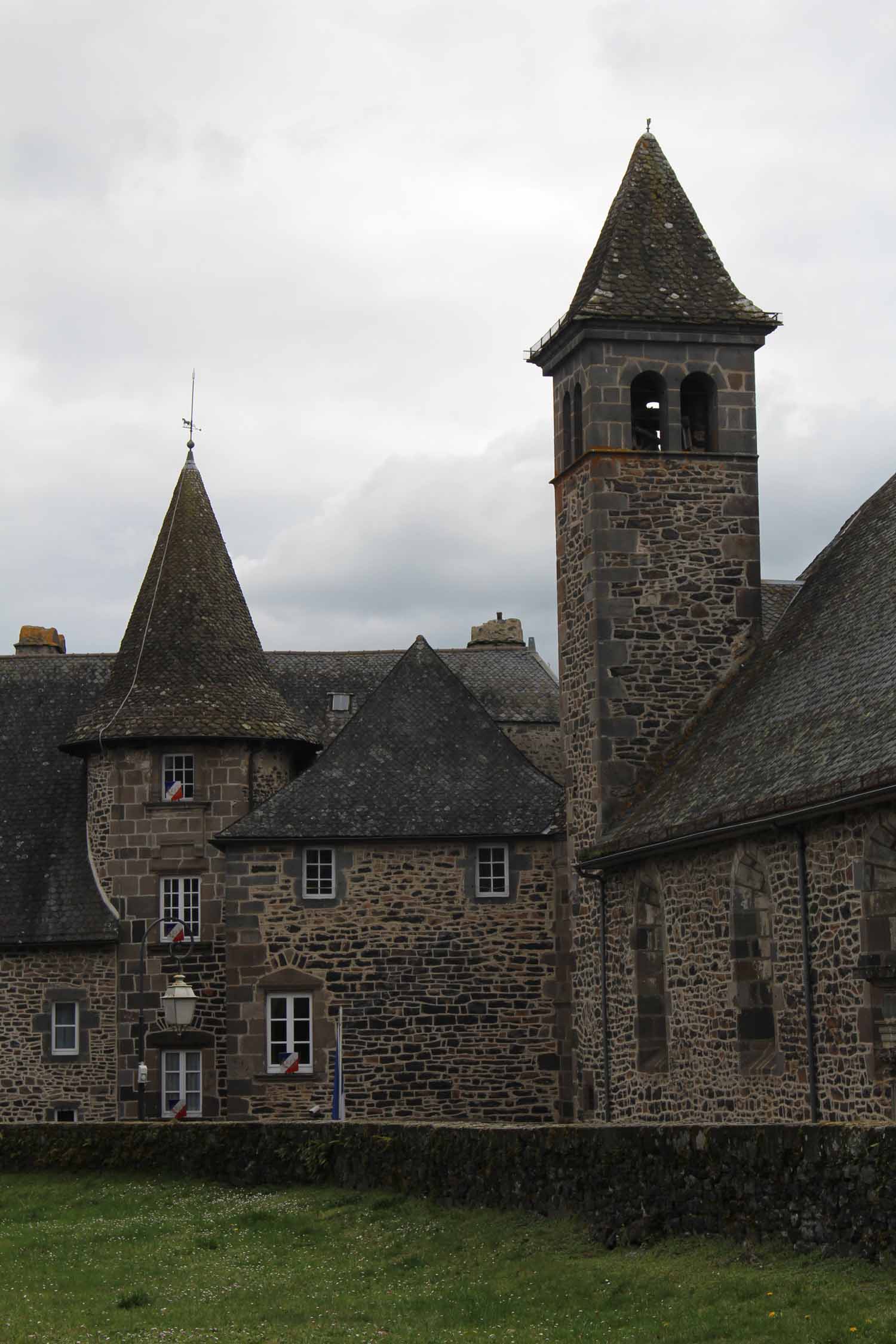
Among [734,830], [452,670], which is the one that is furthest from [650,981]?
[452,670]

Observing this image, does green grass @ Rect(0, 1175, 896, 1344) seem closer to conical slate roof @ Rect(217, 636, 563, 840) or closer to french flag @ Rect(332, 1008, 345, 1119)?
french flag @ Rect(332, 1008, 345, 1119)

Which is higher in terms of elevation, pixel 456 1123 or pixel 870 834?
pixel 870 834

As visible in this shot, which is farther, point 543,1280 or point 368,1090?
point 368,1090

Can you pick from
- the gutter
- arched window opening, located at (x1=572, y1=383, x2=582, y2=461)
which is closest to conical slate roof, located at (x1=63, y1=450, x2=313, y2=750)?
arched window opening, located at (x1=572, y1=383, x2=582, y2=461)

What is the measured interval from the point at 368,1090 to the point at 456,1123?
1314 cm

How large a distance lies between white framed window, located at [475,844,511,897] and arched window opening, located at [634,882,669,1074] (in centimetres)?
564

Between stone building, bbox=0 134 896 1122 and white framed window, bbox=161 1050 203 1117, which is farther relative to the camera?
white framed window, bbox=161 1050 203 1117

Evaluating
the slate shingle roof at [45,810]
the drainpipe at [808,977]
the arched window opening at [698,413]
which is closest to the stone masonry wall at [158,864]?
the slate shingle roof at [45,810]

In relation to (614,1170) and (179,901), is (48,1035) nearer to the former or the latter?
(179,901)

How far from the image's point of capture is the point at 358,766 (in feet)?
107

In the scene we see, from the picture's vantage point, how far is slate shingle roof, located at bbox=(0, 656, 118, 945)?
34.0 metres

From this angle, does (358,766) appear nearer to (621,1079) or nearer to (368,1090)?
(368,1090)

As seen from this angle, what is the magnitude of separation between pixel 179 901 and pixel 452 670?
1214 centimetres

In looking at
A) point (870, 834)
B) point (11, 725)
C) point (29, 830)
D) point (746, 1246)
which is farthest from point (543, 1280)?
point (11, 725)
